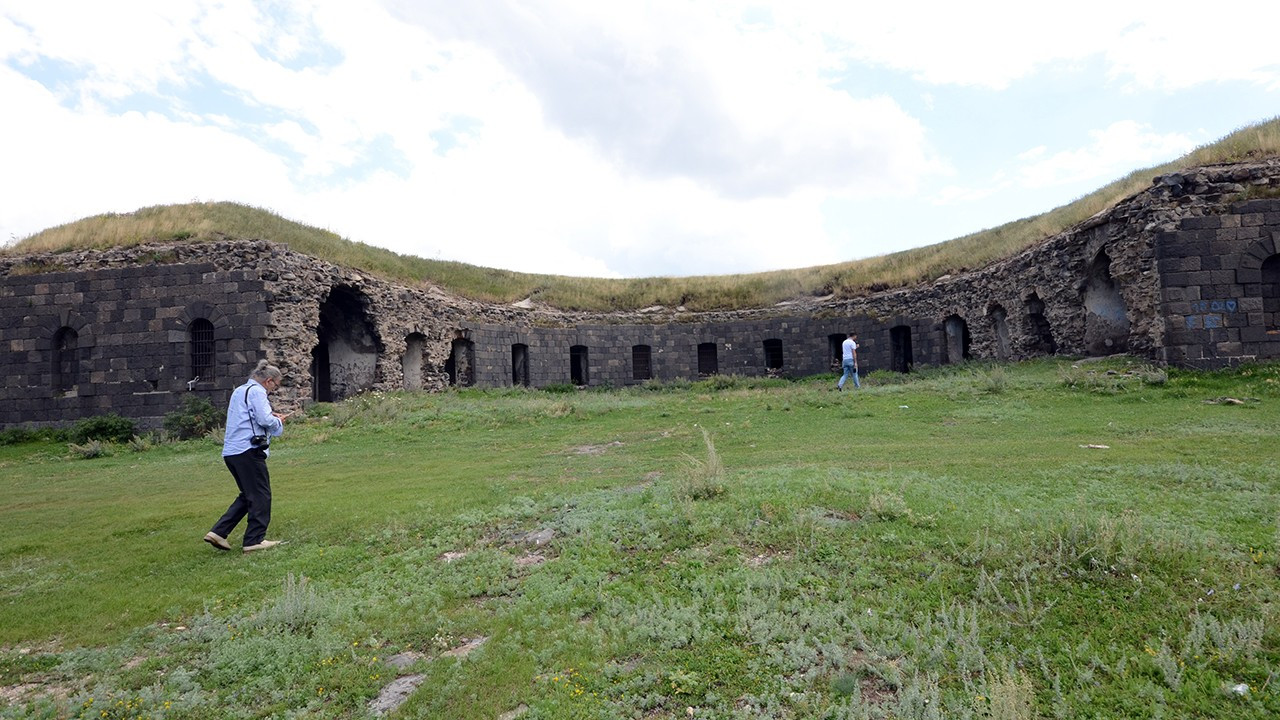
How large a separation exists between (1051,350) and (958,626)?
58.6 ft

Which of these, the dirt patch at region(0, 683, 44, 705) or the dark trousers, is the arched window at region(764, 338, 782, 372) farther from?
the dirt patch at region(0, 683, 44, 705)

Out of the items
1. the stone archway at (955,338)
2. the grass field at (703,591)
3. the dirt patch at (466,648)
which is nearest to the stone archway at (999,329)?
the stone archway at (955,338)

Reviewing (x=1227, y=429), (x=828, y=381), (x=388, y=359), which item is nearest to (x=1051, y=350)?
(x=828, y=381)

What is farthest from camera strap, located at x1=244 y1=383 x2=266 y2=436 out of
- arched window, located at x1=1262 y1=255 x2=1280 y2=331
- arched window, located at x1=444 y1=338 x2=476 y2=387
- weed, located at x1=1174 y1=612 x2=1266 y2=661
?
arched window, located at x1=1262 y1=255 x2=1280 y2=331

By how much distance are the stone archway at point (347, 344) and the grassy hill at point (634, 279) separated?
1393 millimetres

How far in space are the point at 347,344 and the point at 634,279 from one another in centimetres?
1359

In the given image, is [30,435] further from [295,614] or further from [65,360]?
[295,614]

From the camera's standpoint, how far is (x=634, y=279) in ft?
99.8

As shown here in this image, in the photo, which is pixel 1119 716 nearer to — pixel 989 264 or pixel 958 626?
pixel 958 626

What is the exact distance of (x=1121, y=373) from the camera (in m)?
14.0

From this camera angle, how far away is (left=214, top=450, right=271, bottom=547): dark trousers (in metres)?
6.46

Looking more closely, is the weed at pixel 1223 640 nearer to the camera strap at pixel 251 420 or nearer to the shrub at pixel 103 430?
the camera strap at pixel 251 420

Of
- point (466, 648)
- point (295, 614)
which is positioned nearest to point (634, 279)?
point (295, 614)

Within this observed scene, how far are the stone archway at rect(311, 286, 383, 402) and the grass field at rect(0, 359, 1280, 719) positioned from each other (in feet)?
35.3
